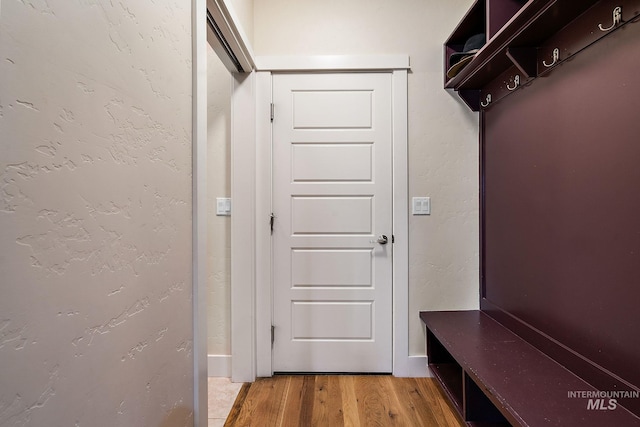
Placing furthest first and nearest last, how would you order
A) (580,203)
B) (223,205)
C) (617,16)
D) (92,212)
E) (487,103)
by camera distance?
(223,205) < (487,103) < (580,203) < (617,16) < (92,212)

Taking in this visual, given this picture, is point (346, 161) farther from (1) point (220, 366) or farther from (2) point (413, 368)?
(1) point (220, 366)

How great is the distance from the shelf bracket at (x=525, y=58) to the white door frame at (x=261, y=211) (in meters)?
0.71

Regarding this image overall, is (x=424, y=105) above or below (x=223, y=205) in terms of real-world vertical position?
above

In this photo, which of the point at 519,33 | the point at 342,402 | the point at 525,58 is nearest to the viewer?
the point at 519,33

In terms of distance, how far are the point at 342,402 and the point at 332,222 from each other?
3.57 ft

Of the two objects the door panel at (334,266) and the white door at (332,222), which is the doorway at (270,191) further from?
the door panel at (334,266)

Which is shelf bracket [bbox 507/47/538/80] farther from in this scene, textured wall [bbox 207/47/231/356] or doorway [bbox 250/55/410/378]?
textured wall [bbox 207/47/231/356]

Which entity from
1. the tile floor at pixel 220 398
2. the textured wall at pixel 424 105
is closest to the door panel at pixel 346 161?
the textured wall at pixel 424 105

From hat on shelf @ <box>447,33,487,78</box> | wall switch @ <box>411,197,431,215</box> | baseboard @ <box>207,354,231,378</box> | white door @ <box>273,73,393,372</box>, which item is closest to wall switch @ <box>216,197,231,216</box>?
white door @ <box>273,73,393,372</box>

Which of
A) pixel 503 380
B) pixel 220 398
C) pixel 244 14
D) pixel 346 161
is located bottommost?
pixel 220 398

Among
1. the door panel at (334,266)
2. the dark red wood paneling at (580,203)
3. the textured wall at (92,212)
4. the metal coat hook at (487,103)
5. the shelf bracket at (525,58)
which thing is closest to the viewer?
the textured wall at (92,212)

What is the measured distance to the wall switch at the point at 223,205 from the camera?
207cm

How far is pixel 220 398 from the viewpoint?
189 cm

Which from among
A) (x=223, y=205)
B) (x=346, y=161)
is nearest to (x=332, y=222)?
(x=346, y=161)
